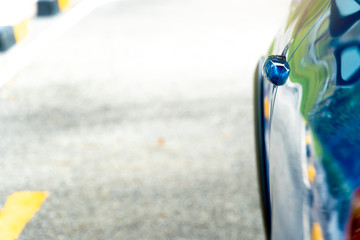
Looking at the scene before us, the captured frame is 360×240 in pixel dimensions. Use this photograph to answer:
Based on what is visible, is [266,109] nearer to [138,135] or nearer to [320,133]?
[320,133]

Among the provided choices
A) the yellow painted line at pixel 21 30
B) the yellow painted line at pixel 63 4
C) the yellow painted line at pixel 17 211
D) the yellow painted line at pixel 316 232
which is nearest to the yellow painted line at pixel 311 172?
the yellow painted line at pixel 316 232

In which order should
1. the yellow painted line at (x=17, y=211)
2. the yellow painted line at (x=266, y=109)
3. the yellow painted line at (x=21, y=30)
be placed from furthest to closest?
the yellow painted line at (x=21, y=30) → the yellow painted line at (x=17, y=211) → the yellow painted line at (x=266, y=109)

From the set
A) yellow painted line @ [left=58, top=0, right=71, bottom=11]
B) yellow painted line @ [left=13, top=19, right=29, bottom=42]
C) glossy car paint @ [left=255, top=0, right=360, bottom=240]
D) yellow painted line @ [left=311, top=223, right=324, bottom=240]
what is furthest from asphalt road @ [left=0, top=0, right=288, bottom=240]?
yellow painted line @ [left=58, top=0, right=71, bottom=11]

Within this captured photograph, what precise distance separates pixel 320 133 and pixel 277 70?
0.35 meters

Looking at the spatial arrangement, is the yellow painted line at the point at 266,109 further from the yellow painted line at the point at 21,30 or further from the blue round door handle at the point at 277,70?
the yellow painted line at the point at 21,30

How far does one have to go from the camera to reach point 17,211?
2.64m

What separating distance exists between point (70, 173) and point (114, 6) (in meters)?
4.83

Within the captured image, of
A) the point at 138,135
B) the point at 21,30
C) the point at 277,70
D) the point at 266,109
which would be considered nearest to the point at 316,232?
the point at 277,70

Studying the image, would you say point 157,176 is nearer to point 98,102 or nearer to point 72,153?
point 72,153

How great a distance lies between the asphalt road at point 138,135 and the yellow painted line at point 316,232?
49.4 inches

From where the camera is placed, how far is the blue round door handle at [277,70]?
4.91ft

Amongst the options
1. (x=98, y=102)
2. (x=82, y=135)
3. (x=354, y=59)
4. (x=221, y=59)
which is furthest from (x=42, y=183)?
(x=221, y=59)

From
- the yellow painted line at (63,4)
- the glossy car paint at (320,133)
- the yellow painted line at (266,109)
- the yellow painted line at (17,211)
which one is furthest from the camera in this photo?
the yellow painted line at (63,4)

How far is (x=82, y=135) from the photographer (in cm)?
346
